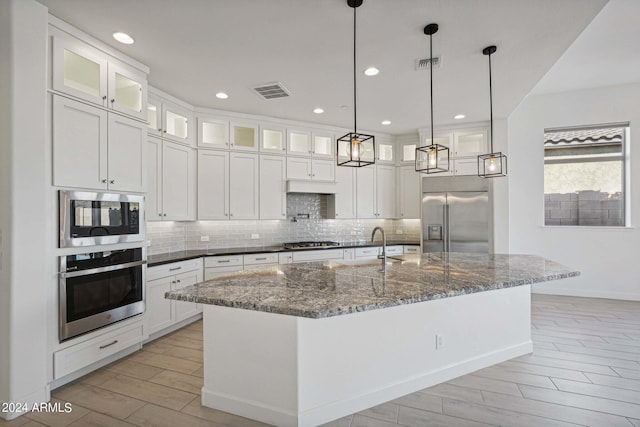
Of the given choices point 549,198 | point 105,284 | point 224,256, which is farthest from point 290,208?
point 549,198

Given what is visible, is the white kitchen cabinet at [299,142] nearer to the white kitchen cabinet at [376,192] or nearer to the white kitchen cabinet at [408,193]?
the white kitchen cabinet at [376,192]

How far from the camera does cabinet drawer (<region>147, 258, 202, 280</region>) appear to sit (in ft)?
11.3

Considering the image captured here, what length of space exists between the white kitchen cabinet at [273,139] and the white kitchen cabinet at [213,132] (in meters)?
0.55

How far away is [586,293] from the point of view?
5.15m

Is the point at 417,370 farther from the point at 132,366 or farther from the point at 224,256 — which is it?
the point at 224,256

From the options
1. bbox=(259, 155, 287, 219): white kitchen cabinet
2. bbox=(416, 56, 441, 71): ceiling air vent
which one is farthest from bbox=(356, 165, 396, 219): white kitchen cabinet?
bbox=(416, 56, 441, 71): ceiling air vent

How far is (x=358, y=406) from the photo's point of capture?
217cm

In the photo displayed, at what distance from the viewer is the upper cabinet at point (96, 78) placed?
2.52 metres

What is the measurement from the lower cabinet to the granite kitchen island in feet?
4.70

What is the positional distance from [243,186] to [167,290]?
1.84 meters

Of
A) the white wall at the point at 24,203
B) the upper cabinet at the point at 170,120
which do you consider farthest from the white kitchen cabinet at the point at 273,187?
the white wall at the point at 24,203

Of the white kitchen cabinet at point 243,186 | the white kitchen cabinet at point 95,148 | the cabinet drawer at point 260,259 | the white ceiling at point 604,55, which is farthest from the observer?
the white kitchen cabinet at point 243,186

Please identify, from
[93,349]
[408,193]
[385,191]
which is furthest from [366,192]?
[93,349]

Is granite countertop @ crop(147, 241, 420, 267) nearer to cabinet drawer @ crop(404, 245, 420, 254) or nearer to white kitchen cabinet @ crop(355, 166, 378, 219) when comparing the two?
cabinet drawer @ crop(404, 245, 420, 254)
